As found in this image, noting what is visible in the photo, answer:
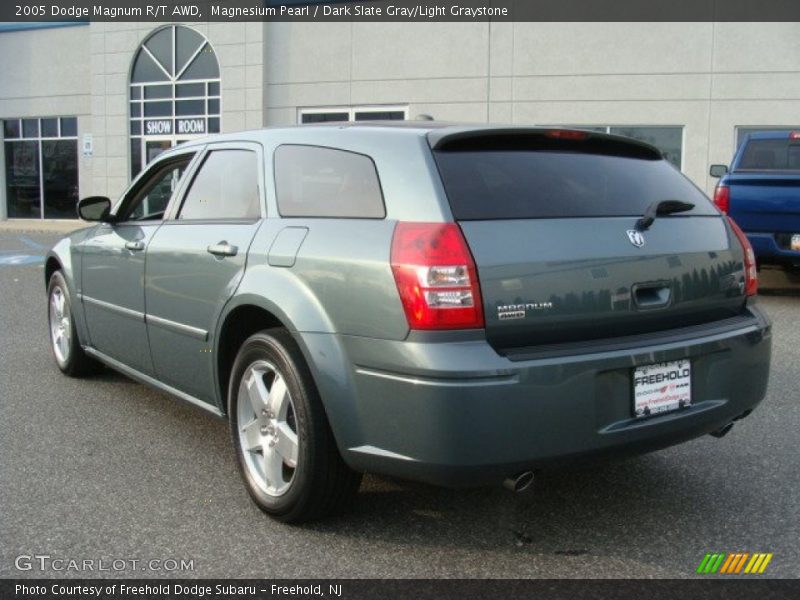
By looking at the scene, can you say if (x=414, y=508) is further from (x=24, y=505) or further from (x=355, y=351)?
(x=24, y=505)

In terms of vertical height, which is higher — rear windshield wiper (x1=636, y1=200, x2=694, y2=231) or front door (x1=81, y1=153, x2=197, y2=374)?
rear windshield wiper (x1=636, y1=200, x2=694, y2=231)

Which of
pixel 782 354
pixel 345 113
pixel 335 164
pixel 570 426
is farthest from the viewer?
pixel 345 113

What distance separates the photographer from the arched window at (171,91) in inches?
888

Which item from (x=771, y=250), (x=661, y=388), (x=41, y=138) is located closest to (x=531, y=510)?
(x=661, y=388)

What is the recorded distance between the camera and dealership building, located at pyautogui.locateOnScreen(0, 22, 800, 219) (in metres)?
18.4

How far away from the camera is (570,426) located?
111 inches

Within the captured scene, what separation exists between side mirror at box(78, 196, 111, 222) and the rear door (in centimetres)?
90

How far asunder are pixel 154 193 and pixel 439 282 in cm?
311

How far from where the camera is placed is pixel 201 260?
12.6 ft

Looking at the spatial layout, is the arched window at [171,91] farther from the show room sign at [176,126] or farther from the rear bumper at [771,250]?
the rear bumper at [771,250]

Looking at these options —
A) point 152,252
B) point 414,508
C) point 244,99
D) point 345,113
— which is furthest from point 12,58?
point 414,508

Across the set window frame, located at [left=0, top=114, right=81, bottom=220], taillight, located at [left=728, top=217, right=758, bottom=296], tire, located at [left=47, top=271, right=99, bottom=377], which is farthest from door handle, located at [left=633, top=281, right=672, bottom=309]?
window frame, located at [left=0, top=114, right=81, bottom=220]

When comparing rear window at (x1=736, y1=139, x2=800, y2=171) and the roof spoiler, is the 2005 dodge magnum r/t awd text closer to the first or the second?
the roof spoiler

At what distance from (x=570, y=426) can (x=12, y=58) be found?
2696 cm
